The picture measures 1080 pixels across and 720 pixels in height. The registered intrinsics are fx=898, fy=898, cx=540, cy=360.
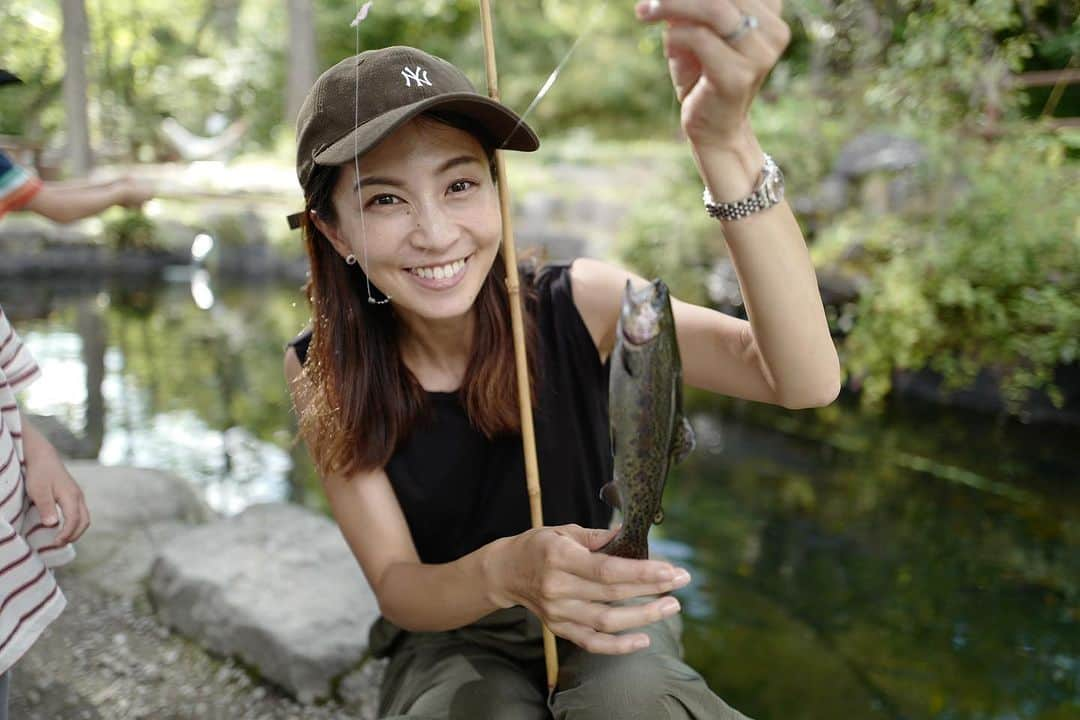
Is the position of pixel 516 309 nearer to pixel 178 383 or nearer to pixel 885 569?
pixel 885 569

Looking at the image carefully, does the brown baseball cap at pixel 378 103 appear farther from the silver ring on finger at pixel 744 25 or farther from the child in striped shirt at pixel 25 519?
the child in striped shirt at pixel 25 519

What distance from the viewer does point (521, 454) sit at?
230cm

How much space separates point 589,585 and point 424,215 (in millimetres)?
817

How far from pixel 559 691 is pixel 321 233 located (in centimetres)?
119

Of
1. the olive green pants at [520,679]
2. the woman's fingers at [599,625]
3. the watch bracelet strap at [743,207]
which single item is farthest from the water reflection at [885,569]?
the watch bracelet strap at [743,207]

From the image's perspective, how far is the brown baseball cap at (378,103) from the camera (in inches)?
70.1

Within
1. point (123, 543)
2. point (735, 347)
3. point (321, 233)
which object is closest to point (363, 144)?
point (321, 233)

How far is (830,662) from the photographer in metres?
4.02

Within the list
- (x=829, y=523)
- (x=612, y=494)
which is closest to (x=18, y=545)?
(x=612, y=494)

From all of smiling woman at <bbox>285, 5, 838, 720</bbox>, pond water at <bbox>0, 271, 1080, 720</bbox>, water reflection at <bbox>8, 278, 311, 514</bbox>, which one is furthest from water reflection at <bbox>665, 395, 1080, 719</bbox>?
water reflection at <bbox>8, 278, 311, 514</bbox>

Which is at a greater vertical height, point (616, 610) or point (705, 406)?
point (616, 610)

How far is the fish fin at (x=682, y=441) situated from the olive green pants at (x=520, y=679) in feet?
2.58

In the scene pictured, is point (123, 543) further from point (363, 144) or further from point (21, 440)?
point (363, 144)

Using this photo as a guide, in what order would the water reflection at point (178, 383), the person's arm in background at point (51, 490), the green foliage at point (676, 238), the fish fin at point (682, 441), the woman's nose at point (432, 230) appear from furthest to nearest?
the green foliage at point (676, 238) < the water reflection at point (178, 383) < the person's arm in background at point (51, 490) < the woman's nose at point (432, 230) < the fish fin at point (682, 441)
